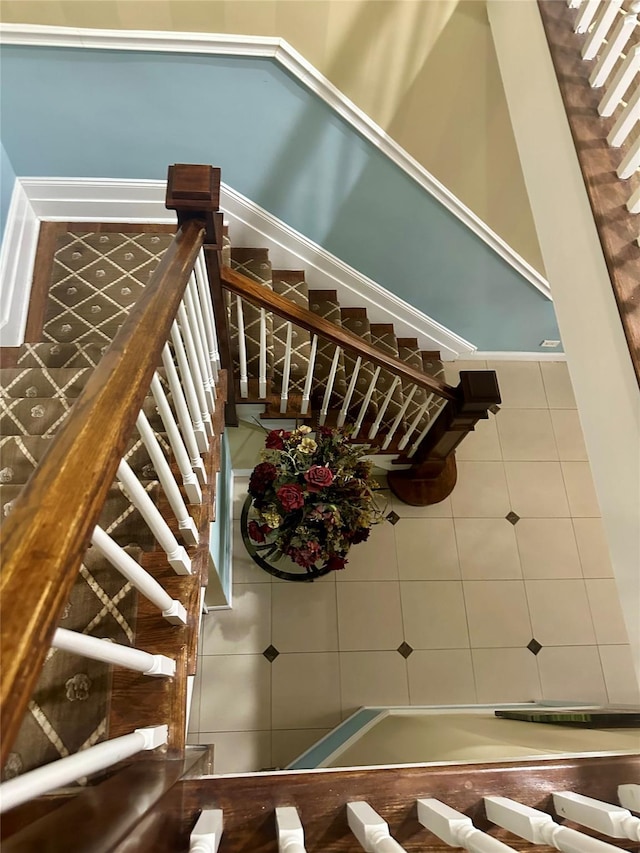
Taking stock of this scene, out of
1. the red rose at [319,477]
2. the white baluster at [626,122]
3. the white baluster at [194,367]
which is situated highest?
the white baluster at [626,122]

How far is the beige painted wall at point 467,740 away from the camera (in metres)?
1.45

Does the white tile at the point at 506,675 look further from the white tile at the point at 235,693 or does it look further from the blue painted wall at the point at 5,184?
the blue painted wall at the point at 5,184

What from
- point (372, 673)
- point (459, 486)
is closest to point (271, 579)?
point (372, 673)

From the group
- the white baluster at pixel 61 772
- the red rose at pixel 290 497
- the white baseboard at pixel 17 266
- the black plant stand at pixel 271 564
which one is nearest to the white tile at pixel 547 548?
the black plant stand at pixel 271 564

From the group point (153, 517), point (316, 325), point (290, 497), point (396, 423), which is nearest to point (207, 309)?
point (316, 325)

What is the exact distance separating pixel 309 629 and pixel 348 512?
3.08 ft

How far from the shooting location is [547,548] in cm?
314

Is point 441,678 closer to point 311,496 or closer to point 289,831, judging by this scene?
point 311,496

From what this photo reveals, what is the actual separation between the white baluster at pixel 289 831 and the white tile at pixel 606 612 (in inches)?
103

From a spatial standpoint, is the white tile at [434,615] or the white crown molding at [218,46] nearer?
the white crown molding at [218,46]

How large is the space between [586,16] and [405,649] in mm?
2767

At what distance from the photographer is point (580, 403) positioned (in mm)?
1703

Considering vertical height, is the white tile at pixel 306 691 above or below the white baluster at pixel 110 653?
below

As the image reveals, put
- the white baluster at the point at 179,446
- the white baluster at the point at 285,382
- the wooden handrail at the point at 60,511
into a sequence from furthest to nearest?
the white baluster at the point at 285,382, the white baluster at the point at 179,446, the wooden handrail at the point at 60,511
